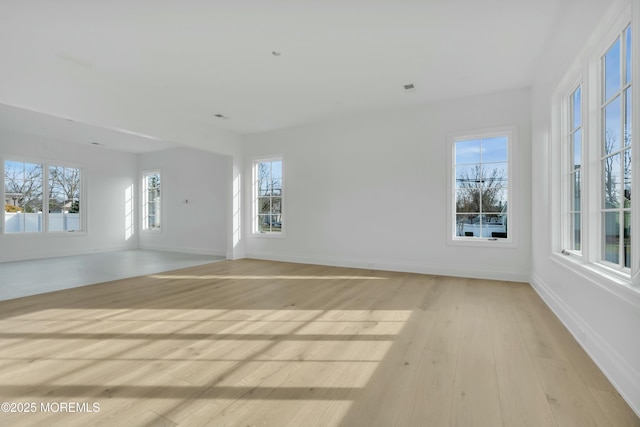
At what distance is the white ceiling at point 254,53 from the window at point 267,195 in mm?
1926

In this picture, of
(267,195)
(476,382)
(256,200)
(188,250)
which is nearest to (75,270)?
(188,250)

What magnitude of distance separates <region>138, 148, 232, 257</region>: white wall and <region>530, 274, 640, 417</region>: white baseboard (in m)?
6.30

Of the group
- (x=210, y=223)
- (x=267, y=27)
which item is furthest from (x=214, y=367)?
(x=210, y=223)

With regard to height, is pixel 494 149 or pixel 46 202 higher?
pixel 494 149

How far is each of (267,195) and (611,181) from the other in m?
5.90

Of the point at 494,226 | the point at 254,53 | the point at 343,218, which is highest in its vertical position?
the point at 254,53

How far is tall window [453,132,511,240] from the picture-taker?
15.5 ft

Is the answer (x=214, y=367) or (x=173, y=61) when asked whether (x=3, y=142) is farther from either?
(x=214, y=367)

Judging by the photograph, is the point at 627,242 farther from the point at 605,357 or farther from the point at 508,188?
the point at 508,188

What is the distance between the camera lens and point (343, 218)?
5953 mm

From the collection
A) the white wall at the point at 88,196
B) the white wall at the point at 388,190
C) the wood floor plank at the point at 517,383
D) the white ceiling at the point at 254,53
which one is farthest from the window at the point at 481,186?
the white wall at the point at 88,196

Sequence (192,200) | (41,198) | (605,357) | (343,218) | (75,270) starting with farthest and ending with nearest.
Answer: (192,200) → (41,198) → (343,218) → (75,270) → (605,357)

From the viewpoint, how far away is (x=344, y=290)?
413cm

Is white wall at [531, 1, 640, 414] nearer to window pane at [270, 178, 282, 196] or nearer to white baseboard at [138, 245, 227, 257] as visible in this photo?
window pane at [270, 178, 282, 196]
